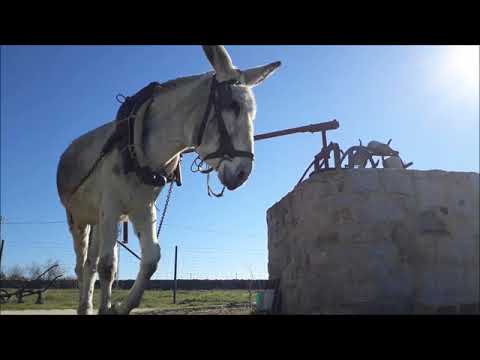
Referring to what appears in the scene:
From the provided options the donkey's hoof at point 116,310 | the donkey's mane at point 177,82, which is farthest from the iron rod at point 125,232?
the donkey's mane at point 177,82

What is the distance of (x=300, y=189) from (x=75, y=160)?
127 inches

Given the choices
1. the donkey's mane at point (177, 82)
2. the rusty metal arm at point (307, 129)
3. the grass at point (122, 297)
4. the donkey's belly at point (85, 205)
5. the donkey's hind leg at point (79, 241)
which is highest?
the rusty metal arm at point (307, 129)

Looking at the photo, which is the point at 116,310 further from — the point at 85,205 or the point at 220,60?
the point at 220,60

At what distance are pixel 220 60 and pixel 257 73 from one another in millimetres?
340

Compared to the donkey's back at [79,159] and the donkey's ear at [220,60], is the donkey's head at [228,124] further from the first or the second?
the donkey's back at [79,159]

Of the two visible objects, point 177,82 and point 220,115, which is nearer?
point 220,115

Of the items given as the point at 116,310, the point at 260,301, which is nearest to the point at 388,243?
the point at 260,301

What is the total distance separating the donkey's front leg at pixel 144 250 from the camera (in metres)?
2.88

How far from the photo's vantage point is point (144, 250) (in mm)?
3041

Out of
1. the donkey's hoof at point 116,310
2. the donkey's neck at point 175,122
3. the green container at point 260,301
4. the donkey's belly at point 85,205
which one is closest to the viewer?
the donkey's hoof at point 116,310

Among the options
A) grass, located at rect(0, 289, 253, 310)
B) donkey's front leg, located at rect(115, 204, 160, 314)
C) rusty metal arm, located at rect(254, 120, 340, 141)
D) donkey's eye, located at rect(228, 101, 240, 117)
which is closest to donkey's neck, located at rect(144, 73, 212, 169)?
donkey's eye, located at rect(228, 101, 240, 117)

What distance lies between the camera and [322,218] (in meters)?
5.41

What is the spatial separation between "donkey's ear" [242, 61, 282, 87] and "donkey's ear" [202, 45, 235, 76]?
0.48 ft
